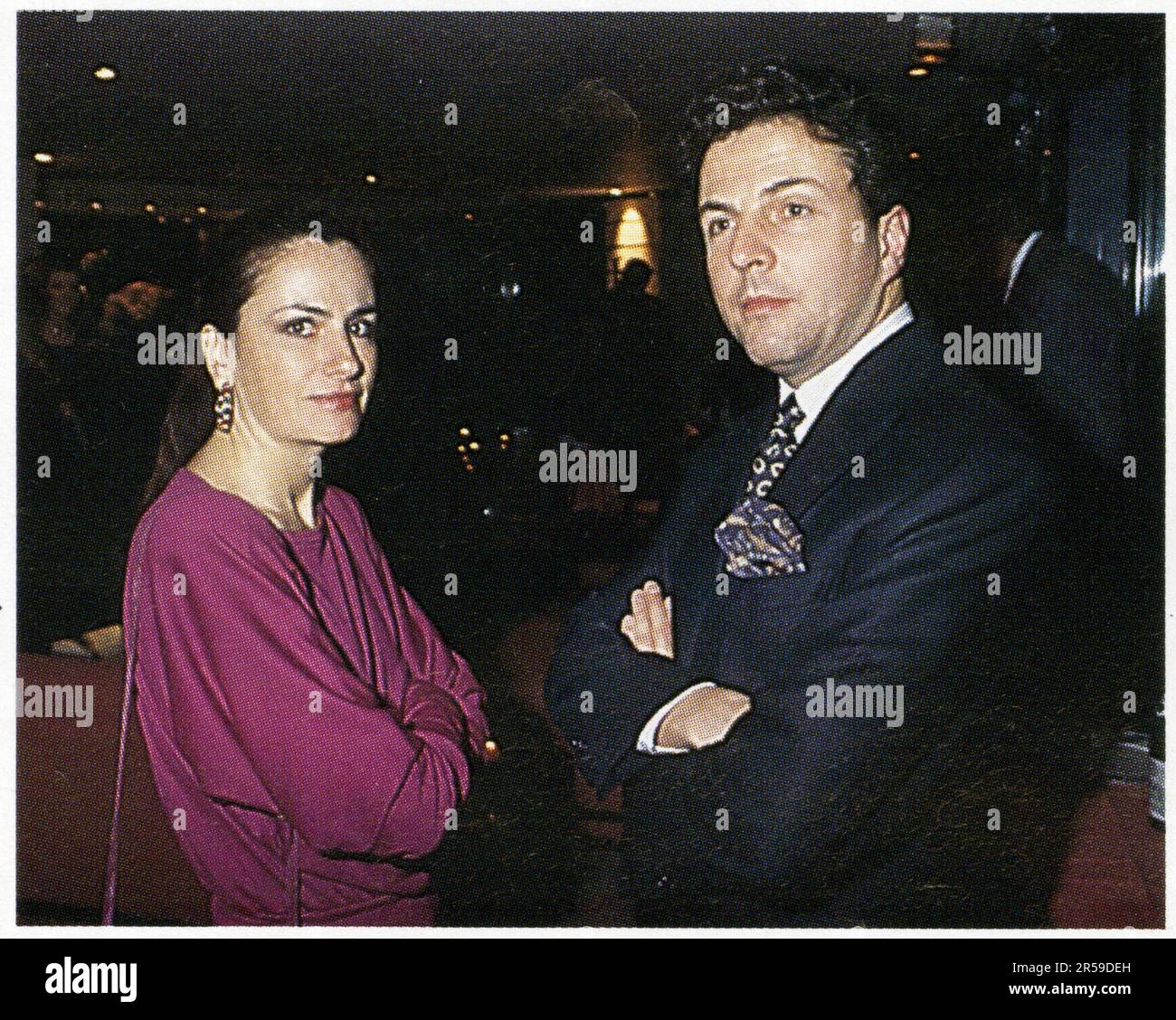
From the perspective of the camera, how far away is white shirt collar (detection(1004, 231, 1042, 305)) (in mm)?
2969

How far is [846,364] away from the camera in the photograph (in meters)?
2.96

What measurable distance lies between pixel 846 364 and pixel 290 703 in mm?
1280

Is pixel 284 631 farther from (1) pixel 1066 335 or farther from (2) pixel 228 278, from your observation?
(1) pixel 1066 335

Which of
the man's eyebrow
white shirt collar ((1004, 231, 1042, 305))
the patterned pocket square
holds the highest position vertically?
the man's eyebrow

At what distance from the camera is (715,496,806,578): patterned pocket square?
9.68 ft

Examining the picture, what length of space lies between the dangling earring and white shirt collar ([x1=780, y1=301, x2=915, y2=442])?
3.69 ft

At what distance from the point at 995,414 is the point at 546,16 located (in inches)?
46.9

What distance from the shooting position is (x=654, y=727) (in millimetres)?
3016

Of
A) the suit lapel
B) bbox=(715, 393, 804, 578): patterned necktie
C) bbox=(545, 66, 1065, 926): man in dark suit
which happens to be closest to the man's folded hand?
bbox=(545, 66, 1065, 926): man in dark suit

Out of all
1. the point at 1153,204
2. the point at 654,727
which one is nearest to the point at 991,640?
the point at 654,727

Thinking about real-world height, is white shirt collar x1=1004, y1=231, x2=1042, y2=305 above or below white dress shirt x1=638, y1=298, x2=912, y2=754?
above

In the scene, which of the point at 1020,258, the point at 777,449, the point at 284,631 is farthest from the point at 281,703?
the point at 1020,258

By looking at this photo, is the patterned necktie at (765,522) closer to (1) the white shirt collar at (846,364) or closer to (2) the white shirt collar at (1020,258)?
(1) the white shirt collar at (846,364)

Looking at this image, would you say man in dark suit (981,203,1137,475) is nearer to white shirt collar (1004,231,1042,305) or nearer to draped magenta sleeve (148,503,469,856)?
white shirt collar (1004,231,1042,305)
